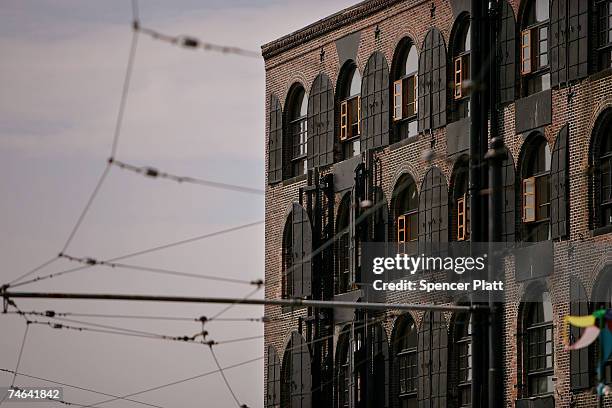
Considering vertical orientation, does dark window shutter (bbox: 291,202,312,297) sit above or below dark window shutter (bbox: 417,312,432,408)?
above

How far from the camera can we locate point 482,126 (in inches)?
1419

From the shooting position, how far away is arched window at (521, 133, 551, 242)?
A: 44.7m

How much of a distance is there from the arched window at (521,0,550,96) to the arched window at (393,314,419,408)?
8.36 m

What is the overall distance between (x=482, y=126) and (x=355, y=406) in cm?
1796

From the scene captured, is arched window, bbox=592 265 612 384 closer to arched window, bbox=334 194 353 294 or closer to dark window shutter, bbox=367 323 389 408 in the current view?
dark window shutter, bbox=367 323 389 408

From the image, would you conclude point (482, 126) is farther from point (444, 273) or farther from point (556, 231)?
point (444, 273)

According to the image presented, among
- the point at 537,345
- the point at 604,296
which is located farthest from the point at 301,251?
the point at 604,296

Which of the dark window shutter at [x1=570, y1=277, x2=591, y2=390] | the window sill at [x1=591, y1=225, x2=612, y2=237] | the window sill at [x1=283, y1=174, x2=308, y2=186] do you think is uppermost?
the window sill at [x1=283, y1=174, x2=308, y2=186]

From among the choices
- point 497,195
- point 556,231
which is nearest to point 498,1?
point 556,231

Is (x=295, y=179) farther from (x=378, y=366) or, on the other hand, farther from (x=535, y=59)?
(x=535, y=59)

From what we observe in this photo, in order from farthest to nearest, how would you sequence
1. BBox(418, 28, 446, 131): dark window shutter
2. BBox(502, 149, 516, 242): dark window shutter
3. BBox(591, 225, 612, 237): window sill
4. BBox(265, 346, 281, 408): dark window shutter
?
BBox(265, 346, 281, 408): dark window shutter, BBox(418, 28, 446, 131): dark window shutter, BBox(502, 149, 516, 242): dark window shutter, BBox(591, 225, 612, 237): window sill

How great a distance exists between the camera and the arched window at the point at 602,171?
42.6 meters

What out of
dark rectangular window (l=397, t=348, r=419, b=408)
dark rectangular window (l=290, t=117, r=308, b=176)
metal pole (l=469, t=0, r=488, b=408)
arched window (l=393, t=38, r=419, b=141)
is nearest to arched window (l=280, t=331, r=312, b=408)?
dark rectangular window (l=397, t=348, r=419, b=408)

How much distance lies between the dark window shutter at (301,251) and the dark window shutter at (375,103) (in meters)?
3.58
